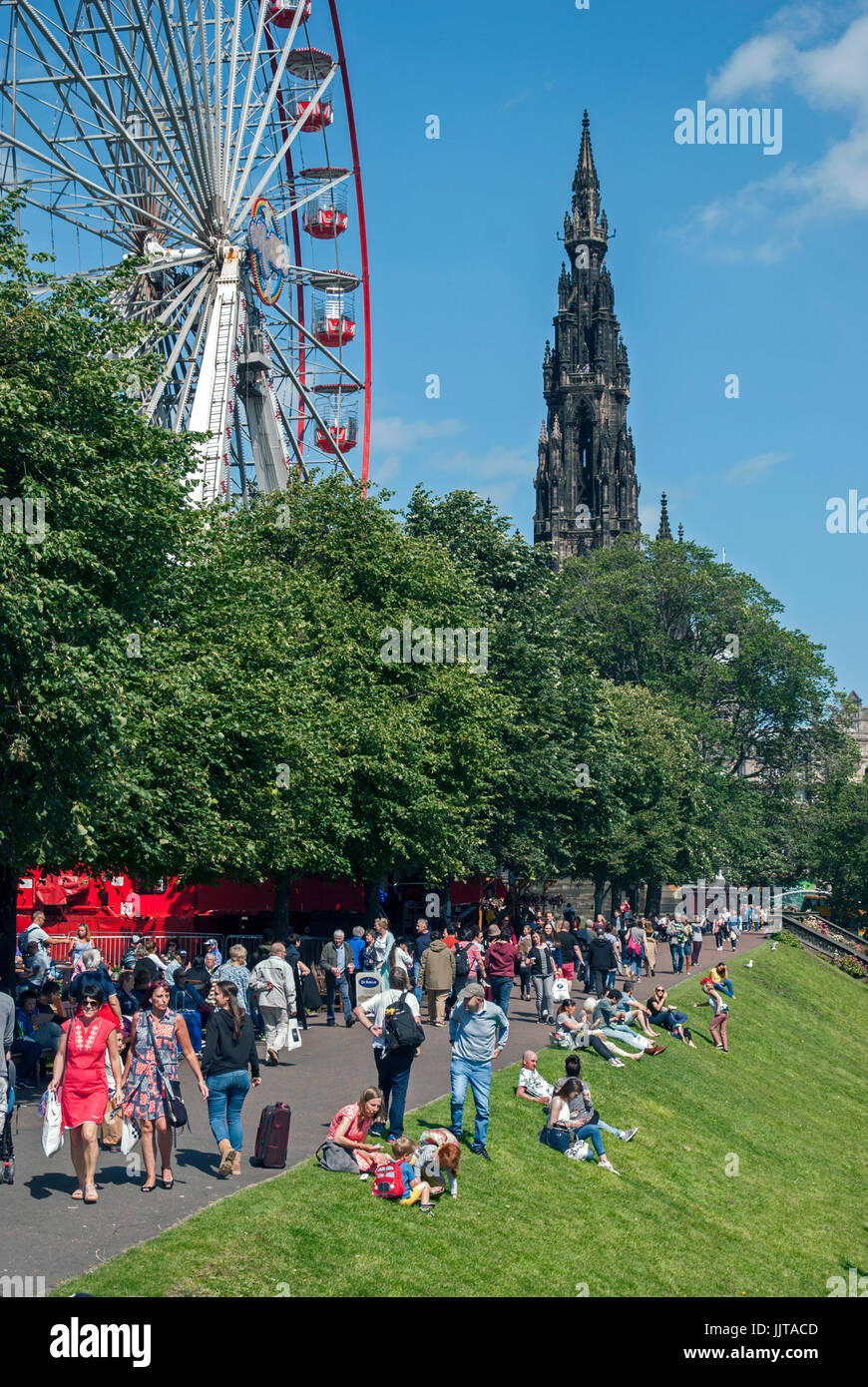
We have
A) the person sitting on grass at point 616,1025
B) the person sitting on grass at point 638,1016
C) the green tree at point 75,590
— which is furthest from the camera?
the person sitting on grass at point 638,1016

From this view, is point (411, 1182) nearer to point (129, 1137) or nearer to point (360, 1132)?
point (360, 1132)

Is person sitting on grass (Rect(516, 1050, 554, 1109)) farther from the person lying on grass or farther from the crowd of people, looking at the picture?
the person lying on grass

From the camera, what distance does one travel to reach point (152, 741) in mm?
23625

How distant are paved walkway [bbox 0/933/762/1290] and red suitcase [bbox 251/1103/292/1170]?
162mm

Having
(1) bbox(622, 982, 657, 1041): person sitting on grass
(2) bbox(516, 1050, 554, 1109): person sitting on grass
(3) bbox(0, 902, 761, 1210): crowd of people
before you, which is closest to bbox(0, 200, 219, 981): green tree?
(3) bbox(0, 902, 761, 1210): crowd of people

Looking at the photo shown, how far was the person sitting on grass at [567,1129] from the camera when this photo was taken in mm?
19438

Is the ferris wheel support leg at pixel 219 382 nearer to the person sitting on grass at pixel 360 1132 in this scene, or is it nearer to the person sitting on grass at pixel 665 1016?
the person sitting on grass at pixel 665 1016

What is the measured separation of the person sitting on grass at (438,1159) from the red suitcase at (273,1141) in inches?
57.3

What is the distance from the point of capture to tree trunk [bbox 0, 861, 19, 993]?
71.5 feet

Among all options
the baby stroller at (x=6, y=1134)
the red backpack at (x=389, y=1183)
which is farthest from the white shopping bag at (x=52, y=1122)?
the red backpack at (x=389, y=1183)

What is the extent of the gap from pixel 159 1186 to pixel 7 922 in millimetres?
8637

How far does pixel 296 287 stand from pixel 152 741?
2821 cm
